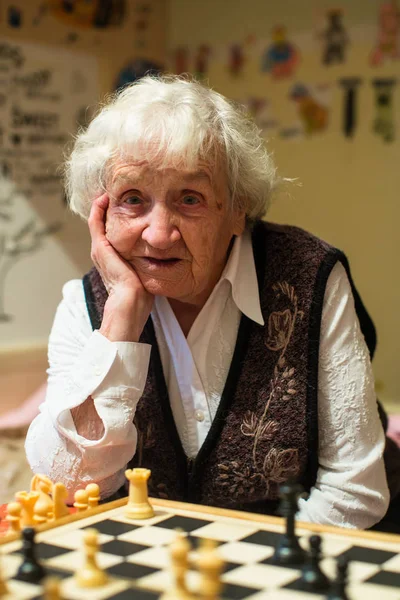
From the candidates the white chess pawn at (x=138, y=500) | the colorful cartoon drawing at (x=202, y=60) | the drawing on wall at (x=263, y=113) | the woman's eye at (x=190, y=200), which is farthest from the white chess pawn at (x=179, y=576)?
the colorful cartoon drawing at (x=202, y=60)

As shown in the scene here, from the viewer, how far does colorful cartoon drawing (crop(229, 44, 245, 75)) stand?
4355mm

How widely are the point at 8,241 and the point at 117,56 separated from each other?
1202 millimetres

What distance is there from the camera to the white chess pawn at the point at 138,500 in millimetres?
1283

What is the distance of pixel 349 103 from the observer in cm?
400

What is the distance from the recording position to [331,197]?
409cm

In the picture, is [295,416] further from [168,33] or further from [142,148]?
[168,33]

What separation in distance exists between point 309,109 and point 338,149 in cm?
25

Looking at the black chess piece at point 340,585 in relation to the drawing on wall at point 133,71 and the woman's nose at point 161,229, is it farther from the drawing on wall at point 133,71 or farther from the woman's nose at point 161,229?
the drawing on wall at point 133,71

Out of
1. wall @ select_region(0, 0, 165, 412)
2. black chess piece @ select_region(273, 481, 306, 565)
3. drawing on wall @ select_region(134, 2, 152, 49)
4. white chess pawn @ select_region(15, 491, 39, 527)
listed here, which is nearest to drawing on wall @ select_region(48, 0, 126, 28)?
wall @ select_region(0, 0, 165, 412)

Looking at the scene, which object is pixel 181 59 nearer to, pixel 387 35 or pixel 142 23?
pixel 142 23

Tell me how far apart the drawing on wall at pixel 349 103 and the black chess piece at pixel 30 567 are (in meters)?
3.30

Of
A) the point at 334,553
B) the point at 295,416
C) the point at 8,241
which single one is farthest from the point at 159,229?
the point at 8,241

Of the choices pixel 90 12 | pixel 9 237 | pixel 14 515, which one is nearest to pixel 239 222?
pixel 14 515

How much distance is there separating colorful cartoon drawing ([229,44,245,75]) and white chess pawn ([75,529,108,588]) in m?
3.67
